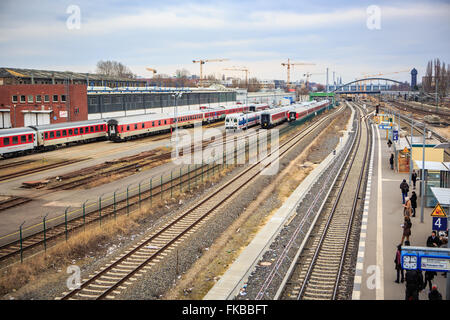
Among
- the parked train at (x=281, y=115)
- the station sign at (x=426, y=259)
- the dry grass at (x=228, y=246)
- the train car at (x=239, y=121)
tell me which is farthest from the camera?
the parked train at (x=281, y=115)

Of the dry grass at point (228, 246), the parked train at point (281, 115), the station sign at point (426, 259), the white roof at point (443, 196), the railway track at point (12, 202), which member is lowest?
the dry grass at point (228, 246)

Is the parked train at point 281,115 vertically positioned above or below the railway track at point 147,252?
above

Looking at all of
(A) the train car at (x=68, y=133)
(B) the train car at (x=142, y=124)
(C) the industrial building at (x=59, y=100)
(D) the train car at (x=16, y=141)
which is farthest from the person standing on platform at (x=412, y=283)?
(C) the industrial building at (x=59, y=100)

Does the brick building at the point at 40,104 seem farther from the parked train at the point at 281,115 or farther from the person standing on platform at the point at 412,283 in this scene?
the person standing on platform at the point at 412,283

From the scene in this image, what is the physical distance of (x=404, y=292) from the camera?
47.0 feet

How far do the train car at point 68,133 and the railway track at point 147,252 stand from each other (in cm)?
2413

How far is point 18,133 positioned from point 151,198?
22.4 metres

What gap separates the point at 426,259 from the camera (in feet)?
41.0

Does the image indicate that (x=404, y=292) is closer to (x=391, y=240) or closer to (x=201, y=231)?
(x=391, y=240)

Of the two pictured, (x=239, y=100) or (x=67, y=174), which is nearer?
(x=67, y=174)

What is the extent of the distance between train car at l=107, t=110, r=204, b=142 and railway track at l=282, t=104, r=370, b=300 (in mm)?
28443

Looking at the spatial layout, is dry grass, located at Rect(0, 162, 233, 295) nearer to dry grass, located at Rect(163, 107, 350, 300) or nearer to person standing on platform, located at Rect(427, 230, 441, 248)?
dry grass, located at Rect(163, 107, 350, 300)

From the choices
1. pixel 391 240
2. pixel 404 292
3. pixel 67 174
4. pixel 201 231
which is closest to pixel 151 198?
pixel 201 231

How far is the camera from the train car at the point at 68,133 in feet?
149
